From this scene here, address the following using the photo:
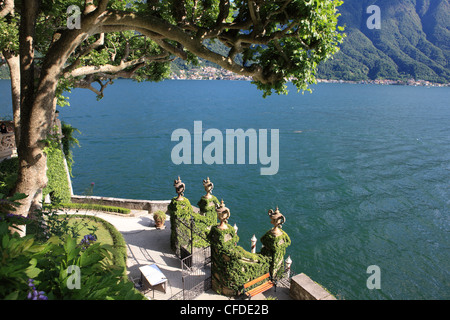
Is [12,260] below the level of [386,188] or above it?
above

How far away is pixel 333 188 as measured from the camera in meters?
31.8

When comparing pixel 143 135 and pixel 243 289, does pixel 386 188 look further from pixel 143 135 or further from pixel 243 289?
pixel 143 135

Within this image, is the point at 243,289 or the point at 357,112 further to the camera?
the point at 357,112

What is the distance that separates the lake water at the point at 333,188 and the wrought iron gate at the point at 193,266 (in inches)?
297

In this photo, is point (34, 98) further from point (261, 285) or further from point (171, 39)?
point (261, 285)

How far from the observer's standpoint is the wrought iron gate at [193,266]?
12.2 metres

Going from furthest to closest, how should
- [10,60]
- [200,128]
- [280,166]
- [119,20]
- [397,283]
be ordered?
[200,128] → [280,166] → [397,283] → [10,60] → [119,20]

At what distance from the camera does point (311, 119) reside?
7375 cm

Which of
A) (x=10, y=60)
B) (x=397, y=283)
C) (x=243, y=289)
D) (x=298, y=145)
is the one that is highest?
(x=10, y=60)

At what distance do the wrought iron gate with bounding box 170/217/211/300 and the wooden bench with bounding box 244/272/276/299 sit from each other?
1.77 meters

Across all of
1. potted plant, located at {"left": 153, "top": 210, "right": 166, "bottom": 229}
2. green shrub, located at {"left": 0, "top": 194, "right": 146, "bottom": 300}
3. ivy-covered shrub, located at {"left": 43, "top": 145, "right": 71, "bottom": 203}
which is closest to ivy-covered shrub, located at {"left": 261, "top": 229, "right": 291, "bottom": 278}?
potted plant, located at {"left": 153, "top": 210, "right": 166, "bottom": 229}
